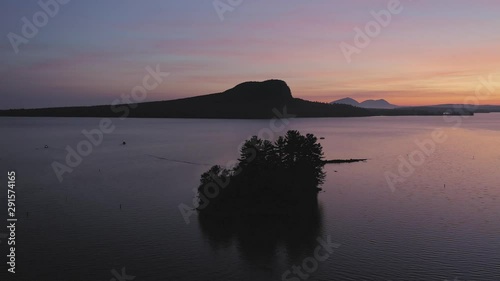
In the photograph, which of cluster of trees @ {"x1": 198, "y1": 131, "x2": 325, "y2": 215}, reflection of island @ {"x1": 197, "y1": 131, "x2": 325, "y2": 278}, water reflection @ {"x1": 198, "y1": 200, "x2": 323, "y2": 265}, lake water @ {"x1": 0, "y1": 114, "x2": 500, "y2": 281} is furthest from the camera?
cluster of trees @ {"x1": 198, "y1": 131, "x2": 325, "y2": 215}

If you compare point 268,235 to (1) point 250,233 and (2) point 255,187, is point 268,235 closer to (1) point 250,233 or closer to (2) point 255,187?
(1) point 250,233

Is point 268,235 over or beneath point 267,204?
beneath

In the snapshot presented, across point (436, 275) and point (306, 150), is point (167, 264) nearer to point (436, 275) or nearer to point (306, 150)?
point (436, 275)

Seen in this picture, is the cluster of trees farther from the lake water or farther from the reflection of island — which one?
the lake water

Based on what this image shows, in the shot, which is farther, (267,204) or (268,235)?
A: (267,204)

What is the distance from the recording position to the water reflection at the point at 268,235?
50531mm

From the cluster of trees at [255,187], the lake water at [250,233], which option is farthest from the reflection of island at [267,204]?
the lake water at [250,233]

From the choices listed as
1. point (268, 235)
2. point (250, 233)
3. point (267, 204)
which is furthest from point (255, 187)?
point (268, 235)

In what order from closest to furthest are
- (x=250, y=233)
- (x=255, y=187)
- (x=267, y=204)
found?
(x=250, y=233), (x=255, y=187), (x=267, y=204)

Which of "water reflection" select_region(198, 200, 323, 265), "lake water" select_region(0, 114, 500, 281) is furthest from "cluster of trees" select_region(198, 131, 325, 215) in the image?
"lake water" select_region(0, 114, 500, 281)

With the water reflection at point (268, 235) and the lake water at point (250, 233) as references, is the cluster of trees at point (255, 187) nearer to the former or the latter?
the water reflection at point (268, 235)

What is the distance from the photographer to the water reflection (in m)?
50.5

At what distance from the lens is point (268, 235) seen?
186 ft

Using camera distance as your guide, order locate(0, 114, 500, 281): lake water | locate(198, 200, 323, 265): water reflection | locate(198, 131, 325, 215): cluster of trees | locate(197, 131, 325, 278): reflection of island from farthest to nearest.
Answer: locate(198, 131, 325, 215): cluster of trees → locate(197, 131, 325, 278): reflection of island → locate(198, 200, 323, 265): water reflection → locate(0, 114, 500, 281): lake water
